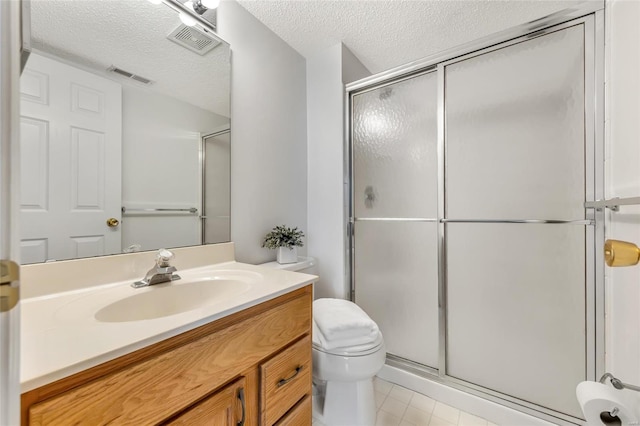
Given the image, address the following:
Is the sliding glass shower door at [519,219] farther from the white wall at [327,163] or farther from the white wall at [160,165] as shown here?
the white wall at [160,165]

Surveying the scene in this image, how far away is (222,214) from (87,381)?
94 cm

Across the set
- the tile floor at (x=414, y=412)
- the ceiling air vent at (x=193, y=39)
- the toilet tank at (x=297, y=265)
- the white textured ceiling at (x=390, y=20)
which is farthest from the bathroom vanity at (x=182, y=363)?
the white textured ceiling at (x=390, y=20)

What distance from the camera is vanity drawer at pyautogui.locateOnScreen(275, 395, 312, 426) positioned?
34.0 inches

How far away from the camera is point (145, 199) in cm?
106

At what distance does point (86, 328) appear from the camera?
0.57 metres

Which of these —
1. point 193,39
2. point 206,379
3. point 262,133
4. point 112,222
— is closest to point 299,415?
point 206,379

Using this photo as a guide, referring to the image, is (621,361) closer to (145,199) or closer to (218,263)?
(218,263)

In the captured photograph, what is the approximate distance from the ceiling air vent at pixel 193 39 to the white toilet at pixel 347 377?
55.6 inches

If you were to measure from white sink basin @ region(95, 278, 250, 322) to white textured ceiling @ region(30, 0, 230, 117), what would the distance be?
2.69ft

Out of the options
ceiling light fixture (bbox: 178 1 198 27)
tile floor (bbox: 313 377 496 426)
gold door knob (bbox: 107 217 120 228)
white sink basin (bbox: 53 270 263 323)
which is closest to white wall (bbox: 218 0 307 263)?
ceiling light fixture (bbox: 178 1 198 27)

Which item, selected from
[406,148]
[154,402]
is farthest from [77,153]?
[406,148]

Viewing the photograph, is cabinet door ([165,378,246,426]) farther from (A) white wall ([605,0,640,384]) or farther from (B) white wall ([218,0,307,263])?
(A) white wall ([605,0,640,384])

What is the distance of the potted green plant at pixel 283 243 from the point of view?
1.56 m

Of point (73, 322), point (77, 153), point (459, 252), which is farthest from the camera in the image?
point (459, 252)
